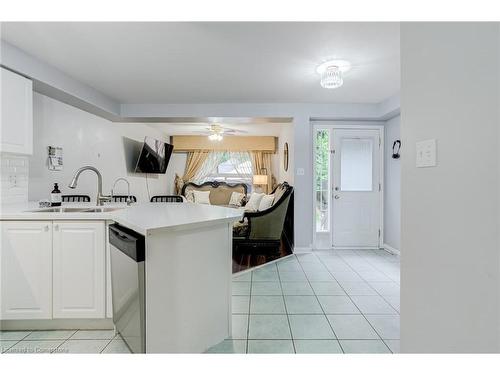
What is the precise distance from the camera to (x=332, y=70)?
233 cm

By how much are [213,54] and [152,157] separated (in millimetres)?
3311

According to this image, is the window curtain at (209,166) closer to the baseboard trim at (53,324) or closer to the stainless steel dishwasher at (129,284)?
the baseboard trim at (53,324)

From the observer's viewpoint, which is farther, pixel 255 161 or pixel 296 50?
pixel 255 161

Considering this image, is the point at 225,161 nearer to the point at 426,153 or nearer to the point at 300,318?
the point at 300,318

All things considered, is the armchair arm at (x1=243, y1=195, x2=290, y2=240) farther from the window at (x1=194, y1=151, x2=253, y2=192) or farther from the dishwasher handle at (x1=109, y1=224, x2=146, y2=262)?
the window at (x1=194, y1=151, x2=253, y2=192)

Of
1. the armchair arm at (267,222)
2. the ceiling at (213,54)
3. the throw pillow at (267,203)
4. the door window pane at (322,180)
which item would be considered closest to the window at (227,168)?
the throw pillow at (267,203)

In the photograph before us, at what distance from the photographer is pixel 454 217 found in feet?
2.95

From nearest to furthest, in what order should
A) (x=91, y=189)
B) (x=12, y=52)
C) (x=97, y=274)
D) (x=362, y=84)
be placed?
1. (x=97, y=274)
2. (x=12, y=52)
3. (x=362, y=84)
4. (x=91, y=189)

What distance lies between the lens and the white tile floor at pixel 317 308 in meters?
1.62

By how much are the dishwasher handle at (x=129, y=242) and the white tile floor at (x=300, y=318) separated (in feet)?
2.54
